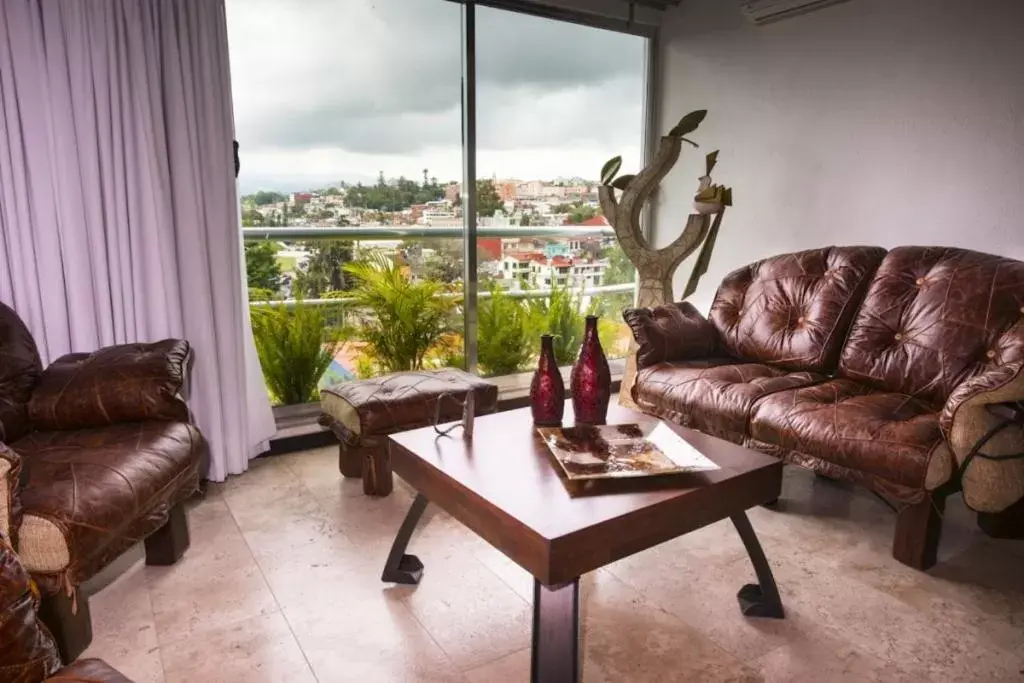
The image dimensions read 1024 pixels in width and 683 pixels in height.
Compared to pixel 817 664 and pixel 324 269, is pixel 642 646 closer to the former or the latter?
pixel 817 664

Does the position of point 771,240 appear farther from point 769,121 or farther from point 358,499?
point 358,499

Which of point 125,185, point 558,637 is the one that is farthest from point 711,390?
point 125,185

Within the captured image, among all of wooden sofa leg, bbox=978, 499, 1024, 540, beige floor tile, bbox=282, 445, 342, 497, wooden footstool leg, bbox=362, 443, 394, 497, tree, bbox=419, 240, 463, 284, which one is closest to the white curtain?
beige floor tile, bbox=282, 445, 342, 497

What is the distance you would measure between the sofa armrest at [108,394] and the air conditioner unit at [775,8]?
3237 mm

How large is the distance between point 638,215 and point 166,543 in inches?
105

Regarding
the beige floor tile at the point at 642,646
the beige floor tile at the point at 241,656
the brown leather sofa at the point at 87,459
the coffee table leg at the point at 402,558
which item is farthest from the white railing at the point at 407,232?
the beige floor tile at the point at 642,646

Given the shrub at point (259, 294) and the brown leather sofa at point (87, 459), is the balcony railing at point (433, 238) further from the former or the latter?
the brown leather sofa at point (87, 459)

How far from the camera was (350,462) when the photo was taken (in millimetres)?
2807

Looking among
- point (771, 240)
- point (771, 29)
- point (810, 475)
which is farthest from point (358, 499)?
point (771, 29)

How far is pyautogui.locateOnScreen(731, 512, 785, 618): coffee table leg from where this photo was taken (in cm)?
184

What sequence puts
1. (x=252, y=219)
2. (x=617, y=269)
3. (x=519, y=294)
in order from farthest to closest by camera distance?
(x=617, y=269) < (x=519, y=294) < (x=252, y=219)

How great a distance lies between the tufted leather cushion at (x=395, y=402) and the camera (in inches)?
101

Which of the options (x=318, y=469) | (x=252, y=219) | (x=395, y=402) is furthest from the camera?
(x=252, y=219)

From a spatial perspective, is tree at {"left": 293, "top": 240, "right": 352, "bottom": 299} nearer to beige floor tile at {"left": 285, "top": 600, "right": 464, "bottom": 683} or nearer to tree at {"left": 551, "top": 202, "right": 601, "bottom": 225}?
tree at {"left": 551, "top": 202, "right": 601, "bottom": 225}
